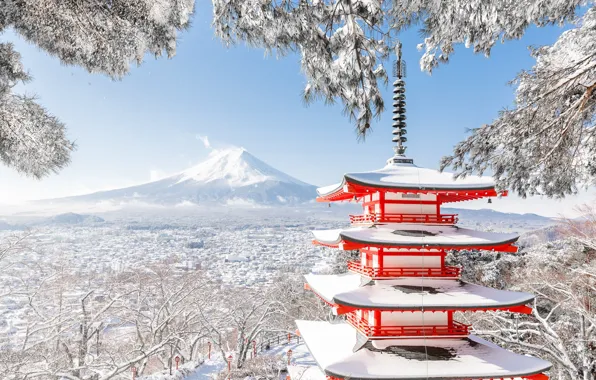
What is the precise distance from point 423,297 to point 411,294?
215mm

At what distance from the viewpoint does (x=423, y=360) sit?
6207 mm

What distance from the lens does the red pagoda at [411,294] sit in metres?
6.09

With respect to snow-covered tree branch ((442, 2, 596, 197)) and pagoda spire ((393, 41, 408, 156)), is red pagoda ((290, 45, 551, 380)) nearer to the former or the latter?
pagoda spire ((393, 41, 408, 156))

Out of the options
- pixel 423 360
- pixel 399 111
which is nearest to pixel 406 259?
pixel 423 360

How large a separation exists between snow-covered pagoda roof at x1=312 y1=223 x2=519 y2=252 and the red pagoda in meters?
0.02

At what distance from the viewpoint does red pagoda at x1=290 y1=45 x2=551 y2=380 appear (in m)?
6.09

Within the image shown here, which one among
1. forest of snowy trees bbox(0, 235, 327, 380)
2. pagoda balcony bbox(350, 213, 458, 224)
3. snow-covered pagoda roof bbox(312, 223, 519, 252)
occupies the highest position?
pagoda balcony bbox(350, 213, 458, 224)

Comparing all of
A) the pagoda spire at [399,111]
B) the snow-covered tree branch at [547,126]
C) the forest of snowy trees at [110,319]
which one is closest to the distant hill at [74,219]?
the forest of snowy trees at [110,319]

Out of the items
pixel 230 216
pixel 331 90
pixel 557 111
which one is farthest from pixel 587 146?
pixel 230 216

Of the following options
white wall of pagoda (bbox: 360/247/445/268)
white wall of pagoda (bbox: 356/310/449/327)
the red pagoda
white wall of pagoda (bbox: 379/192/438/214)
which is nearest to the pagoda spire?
the red pagoda

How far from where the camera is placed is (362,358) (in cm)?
618

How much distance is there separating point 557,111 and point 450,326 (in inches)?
199

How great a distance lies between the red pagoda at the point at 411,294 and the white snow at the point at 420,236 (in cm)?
2

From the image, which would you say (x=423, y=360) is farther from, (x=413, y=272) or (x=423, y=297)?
(x=413, y=272)
